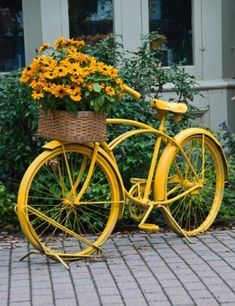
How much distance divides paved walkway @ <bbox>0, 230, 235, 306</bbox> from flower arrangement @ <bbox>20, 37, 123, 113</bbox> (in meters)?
1.23

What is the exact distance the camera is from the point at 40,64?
5.26m

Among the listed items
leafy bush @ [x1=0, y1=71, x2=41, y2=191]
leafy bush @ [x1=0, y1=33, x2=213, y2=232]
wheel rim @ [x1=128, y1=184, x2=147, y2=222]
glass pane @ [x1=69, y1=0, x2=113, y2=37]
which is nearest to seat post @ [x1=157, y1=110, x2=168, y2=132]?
wheel rim @ [x1=128, y1=184, x2=147, y2=222]

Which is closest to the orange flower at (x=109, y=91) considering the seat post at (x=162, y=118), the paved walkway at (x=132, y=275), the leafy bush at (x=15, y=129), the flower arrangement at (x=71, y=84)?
the flower arrangement at (x=71, y=84)

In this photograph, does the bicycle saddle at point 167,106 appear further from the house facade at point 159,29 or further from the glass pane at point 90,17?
the glass pane at point 90,17

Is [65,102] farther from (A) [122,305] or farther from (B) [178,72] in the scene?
(B) [178,72]

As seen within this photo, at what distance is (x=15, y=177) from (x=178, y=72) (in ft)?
6.89

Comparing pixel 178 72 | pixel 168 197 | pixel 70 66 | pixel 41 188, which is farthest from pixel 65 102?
pixel 178 72

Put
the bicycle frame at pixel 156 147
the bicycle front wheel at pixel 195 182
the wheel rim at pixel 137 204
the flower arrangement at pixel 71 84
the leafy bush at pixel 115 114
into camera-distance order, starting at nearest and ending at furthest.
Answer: the flower arrangement at pixel 71 84 → the bicycle frame at pixel 156 147 → the wheel rim at pixel 137 204 → the bicycle front wheel at pixel 195 182 → the leafy bush at pixel 115 114

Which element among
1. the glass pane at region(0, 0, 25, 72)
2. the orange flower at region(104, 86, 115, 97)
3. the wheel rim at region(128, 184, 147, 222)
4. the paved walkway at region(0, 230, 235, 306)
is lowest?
the paved walkway at region(0, 230, 235, 306)

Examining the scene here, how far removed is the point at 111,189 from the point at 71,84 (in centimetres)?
96

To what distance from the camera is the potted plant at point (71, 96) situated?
5.16 m

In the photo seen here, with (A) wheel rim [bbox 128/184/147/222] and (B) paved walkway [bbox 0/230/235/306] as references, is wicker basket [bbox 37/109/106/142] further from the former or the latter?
(B) paved walkway [bbox 0/230/235/306]

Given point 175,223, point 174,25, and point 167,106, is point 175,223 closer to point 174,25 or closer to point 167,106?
point 167,106

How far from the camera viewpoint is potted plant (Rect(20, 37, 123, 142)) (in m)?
5.16
